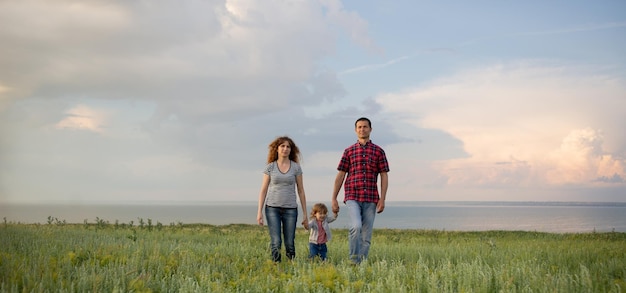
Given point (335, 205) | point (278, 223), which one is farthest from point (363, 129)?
point (278, 223)

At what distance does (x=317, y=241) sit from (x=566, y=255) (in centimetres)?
564

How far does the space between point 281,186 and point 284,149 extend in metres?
0.70

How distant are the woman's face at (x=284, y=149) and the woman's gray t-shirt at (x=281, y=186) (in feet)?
0.84

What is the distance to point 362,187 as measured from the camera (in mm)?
9359

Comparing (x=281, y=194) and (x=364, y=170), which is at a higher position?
(x=364, y=170)

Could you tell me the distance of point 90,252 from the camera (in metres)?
8.92

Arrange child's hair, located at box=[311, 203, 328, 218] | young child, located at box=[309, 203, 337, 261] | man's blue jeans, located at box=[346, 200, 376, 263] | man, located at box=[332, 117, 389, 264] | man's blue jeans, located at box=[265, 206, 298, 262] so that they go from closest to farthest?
1. man's blue jeans, located at box=[346, 200, 376, 263]
2. man, located at box=[332, 117, 389, 264]
3. man's blue jeans, located at box=[265, 206, 298, 262]
4. young child, located at box=[309, 203, 337, 261]
5. child's hair, located at box=[311, 203, 328, 218]

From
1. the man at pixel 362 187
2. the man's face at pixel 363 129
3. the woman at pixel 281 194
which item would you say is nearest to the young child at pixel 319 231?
the woman at pixel 281 194

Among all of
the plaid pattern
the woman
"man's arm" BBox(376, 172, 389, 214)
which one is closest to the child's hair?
the woman

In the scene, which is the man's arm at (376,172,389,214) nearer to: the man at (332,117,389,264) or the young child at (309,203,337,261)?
the man at (332,117,389,264)

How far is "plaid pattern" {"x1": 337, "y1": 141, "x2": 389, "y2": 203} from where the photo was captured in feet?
30.7

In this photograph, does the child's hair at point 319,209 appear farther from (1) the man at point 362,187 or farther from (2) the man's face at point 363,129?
(2) the man's face at point 363,129

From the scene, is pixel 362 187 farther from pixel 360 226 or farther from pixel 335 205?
pixel 360 226

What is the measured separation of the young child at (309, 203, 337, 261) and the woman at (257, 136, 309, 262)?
0.35m
